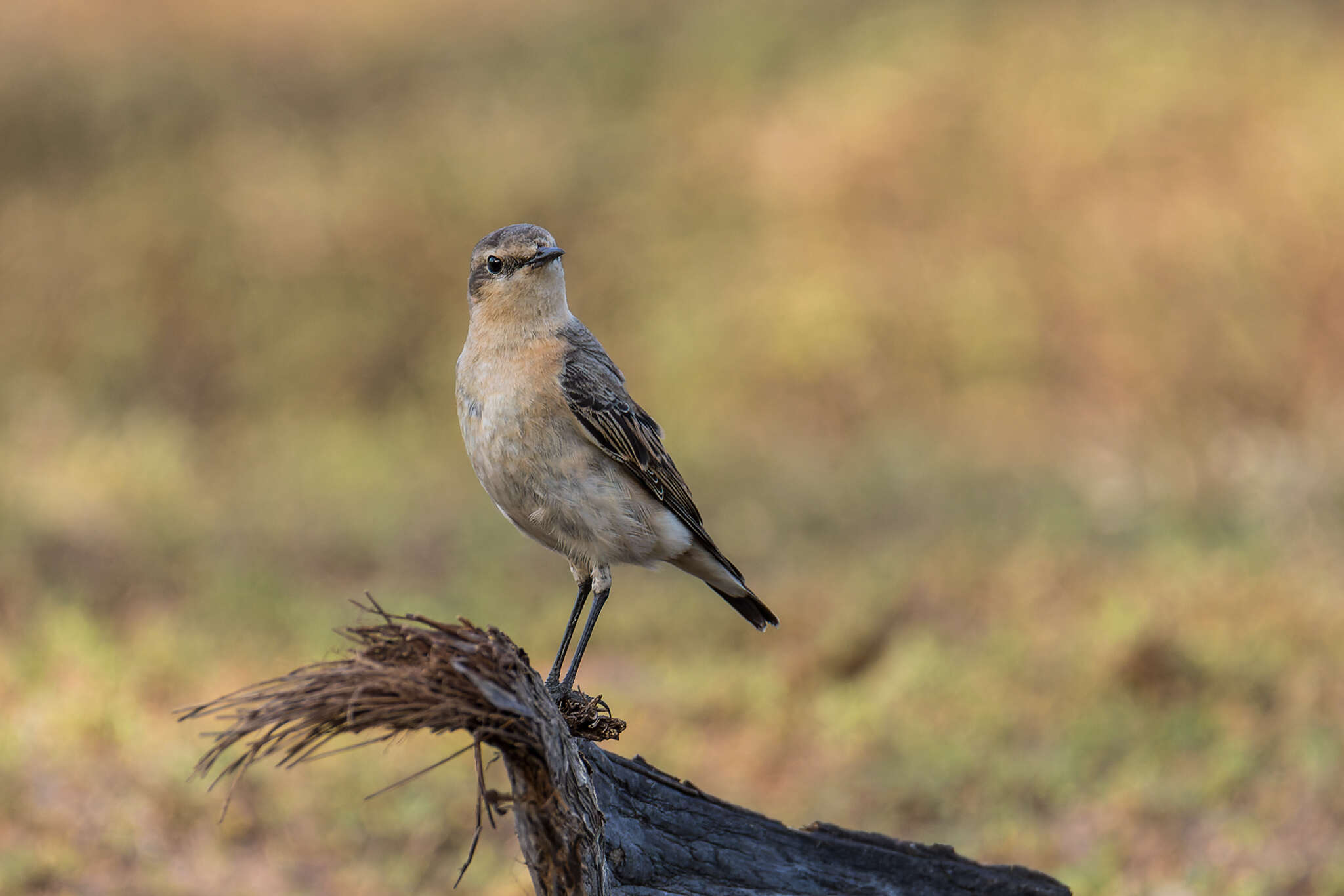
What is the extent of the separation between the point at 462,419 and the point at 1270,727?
4.41 metres

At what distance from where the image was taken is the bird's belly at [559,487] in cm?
457

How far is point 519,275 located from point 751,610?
161 centimetres

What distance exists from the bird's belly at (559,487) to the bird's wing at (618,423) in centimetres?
7

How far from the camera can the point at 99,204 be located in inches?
530

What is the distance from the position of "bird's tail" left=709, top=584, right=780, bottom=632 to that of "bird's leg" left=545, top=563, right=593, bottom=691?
24.3 inches

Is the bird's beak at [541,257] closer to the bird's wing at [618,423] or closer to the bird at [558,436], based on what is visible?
the bird at [558,436]

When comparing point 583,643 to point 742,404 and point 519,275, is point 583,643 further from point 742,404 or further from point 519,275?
point 742,404

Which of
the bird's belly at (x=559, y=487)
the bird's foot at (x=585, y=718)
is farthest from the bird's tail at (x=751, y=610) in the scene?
the bird's foot at (x=585, y=718)

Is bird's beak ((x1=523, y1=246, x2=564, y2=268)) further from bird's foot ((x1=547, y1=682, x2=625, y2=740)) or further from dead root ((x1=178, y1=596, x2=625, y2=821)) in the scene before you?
dead root ((x1=178, y1=596, x2=625, y2=821))

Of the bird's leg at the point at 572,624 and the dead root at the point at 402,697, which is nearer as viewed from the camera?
the dead root at the point at 402,697

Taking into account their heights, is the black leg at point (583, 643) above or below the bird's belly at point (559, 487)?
below

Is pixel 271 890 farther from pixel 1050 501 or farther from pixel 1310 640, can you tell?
pixel 1050 501

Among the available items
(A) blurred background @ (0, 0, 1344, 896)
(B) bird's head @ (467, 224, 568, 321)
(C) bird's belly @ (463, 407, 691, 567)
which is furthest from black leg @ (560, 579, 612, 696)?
(A) blurred background @ (0, 0, 1344, 896)

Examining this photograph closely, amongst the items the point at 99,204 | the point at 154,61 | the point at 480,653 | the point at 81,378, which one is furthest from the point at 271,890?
the point at 154,61
